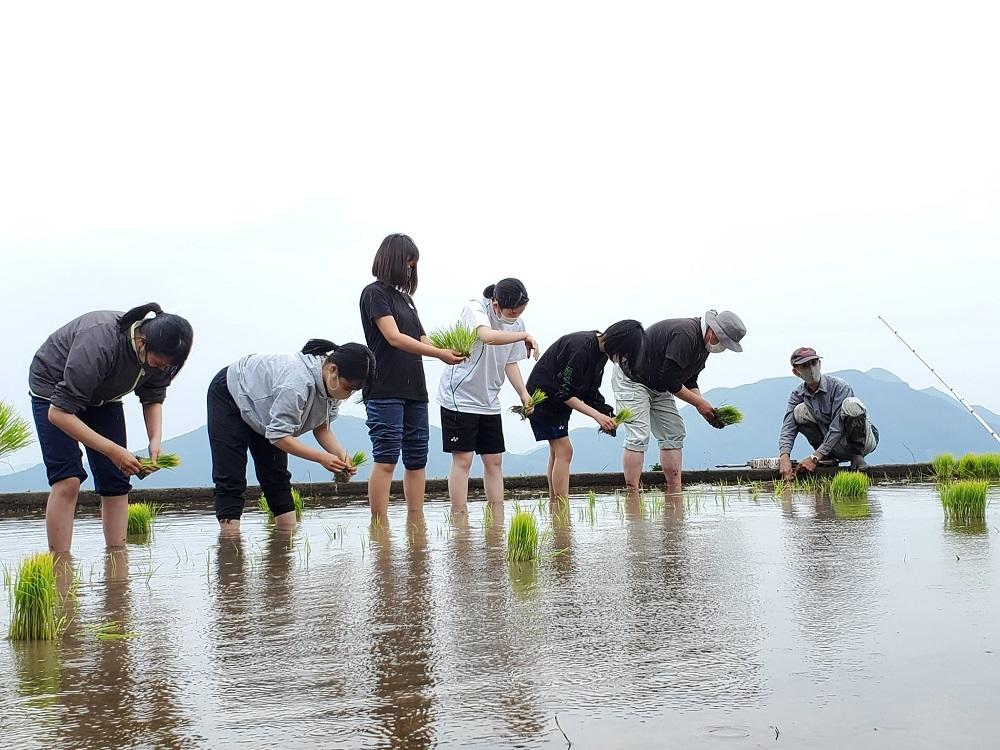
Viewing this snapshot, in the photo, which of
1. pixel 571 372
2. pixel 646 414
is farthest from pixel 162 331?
pixel 646 414

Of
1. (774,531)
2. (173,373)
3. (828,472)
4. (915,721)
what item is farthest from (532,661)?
(828,472)

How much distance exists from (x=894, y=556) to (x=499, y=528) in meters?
Result: 2.14

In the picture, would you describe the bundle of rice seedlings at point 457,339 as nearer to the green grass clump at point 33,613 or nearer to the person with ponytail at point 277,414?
the person with ponytail at point 277,414

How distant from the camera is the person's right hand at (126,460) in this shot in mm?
4965

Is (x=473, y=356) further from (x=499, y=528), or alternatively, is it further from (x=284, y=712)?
(x=284, y=712)

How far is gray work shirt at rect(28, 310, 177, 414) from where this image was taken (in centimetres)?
486

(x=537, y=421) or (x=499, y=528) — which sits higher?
(x=537, y=421)

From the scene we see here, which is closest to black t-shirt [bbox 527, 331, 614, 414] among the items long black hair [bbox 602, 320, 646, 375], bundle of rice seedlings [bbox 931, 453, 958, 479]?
long black hair [bbox 602, 320, 646, 375]

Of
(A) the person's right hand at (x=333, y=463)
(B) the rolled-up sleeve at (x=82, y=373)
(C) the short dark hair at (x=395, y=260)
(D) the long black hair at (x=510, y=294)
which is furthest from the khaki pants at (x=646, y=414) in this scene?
(B) the rolled-up sleeve at (x=82, y=373)

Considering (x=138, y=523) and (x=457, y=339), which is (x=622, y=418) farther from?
(x=138, y=523)

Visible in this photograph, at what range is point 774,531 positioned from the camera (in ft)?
17.4

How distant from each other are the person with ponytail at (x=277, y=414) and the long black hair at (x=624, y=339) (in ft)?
8.31

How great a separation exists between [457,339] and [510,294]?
1.55 ft

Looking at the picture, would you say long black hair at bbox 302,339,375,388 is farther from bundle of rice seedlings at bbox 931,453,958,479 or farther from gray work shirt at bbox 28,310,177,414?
bundle of rice seedlings at bbox 931,453,958,479
